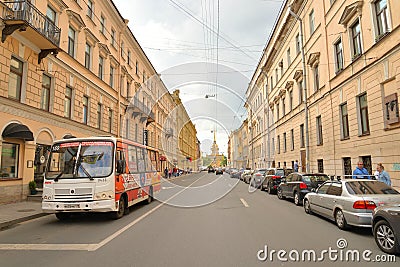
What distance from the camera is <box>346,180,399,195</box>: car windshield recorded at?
7828mm

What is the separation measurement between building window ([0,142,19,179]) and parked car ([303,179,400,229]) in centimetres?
1263

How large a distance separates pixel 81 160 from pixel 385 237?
8.30m

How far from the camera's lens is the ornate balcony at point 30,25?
40.7 feet

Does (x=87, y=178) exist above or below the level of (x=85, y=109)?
below

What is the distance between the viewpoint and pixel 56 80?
16.7m

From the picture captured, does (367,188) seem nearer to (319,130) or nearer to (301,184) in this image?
(301,184)

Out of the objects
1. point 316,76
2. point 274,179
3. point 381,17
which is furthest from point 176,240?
point 316,76

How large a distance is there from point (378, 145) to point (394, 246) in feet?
32.7

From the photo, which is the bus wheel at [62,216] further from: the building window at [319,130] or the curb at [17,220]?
the building window at [319,130]

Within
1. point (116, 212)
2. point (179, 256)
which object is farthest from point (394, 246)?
point (116, 212)

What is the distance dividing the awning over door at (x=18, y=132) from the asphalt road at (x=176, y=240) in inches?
181

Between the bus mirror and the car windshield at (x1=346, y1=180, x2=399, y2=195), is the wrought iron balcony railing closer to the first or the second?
the bus mirror

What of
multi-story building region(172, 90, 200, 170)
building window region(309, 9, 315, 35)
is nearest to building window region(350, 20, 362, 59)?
building window region(309, 9, 315, 35)

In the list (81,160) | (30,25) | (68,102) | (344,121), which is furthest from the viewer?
(68,102)
